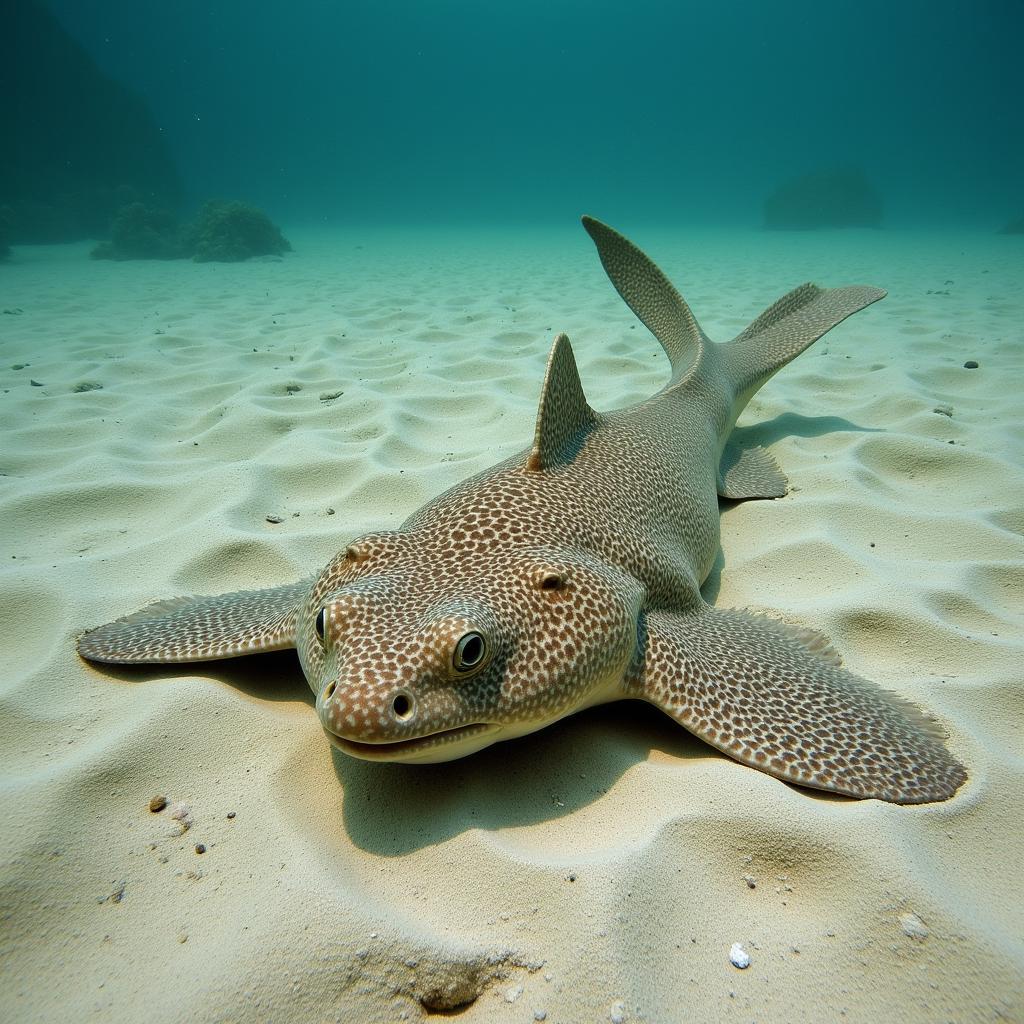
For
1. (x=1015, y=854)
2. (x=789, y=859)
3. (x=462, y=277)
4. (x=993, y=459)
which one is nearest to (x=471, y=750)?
(x=789, y=859)

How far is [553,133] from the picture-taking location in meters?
149

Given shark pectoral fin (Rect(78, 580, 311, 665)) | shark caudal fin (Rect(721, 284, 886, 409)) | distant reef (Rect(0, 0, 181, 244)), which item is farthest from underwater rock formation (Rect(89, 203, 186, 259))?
shark pectoral fin (Rect(78, 580, 311, 665))

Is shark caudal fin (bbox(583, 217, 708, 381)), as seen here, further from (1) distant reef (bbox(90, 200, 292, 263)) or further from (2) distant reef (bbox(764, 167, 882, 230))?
(2) distant reef (bbox(764, 167, 882, 230))

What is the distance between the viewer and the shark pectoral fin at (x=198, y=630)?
8.96 ft

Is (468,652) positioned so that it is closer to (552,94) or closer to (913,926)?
(913,926)

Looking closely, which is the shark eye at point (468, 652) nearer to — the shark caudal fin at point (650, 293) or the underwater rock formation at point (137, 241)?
the shark caudal fin at point (650, 293)

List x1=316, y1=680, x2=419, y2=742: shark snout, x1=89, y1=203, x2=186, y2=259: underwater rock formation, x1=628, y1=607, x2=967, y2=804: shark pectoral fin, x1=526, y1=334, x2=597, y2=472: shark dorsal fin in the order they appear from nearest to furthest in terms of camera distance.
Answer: x1=316, y1=680, x2=419, y2=742: shark snout, x1=628, y1=607, x2=967, y2=804: shark pectoral fin, x1=526, y1=334, x2=597, y2=472: shark dorsal fin, x1=89, y1=203, x2=186, y2=259: underwater rock formation

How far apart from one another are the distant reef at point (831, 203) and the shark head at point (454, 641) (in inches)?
1916

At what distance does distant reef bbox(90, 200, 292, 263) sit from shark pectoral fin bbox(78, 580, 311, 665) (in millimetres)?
25624

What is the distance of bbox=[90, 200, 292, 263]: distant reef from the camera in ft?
81.5

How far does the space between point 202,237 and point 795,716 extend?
30.2 metres

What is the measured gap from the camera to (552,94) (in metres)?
161

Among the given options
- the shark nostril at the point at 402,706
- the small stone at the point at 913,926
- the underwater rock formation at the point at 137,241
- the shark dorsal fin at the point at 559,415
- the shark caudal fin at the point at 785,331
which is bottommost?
the small stone at the point at 913,926

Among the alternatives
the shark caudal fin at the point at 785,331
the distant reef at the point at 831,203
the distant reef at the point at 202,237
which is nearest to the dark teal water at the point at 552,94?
the distant reef at the point at 831,203
